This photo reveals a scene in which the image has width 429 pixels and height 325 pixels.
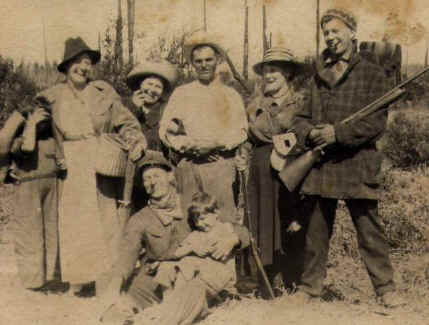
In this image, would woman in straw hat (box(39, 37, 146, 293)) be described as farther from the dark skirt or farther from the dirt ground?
the dark skirt

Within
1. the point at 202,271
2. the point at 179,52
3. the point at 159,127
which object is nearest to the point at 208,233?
the point at 202,271

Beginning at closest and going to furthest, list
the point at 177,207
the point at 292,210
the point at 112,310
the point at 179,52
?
the point at 112,310
the point at 177,207
the point at 292,210
the point at 179,52

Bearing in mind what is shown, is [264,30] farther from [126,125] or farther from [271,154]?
[126,125]

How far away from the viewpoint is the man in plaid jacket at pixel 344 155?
4.71m

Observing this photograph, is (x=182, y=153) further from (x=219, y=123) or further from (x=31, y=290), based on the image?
(x=31, y=290)

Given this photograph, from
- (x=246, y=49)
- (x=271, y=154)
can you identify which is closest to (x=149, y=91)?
(x=271, y=154)

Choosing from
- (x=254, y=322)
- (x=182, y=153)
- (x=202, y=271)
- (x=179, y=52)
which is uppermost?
(x=179, y=52)

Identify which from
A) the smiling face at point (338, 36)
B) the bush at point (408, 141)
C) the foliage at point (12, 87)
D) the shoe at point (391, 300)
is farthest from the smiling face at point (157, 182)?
the bush at point (408, 141)

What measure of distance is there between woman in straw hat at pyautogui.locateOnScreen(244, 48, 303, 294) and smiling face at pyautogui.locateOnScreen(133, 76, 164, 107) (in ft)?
2.95

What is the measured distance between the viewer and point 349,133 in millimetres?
4645

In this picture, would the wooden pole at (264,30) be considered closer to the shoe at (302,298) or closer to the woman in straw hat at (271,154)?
the woman in straw hat at (271,154)

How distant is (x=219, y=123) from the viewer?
17.3ft

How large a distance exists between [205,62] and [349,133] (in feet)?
4.45

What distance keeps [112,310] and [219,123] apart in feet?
5.80
